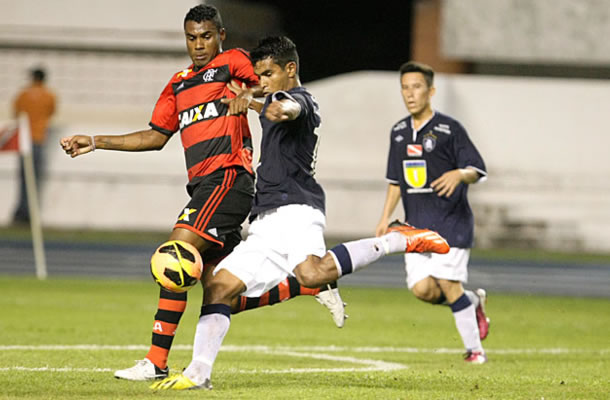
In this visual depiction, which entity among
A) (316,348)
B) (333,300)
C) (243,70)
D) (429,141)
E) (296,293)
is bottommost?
(316,348)

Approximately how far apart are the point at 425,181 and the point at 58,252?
11299 millimetres

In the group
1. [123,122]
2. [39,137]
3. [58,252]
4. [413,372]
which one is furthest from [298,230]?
[123,122]

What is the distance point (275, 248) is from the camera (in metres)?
6.57

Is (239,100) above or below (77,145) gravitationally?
above

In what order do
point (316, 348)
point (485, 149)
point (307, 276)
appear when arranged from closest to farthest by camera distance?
1. point (307, 276)
2. point (316, 348)
3. point (485, 149)

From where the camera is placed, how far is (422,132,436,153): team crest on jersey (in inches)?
340

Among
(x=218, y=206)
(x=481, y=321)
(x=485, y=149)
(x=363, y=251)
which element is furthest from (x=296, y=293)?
(x=485, y=149)

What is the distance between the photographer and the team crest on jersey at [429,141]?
8.63 m

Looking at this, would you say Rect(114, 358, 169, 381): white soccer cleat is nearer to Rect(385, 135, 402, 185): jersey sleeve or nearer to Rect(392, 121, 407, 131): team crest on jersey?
Rect(385, 135, 402, 185): jersey sleeve

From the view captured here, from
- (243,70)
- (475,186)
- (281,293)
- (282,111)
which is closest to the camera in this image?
(282,111)

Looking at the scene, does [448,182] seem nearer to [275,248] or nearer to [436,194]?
[436,194]

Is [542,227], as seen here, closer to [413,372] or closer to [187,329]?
[187,329]

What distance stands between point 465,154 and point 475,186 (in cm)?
1488

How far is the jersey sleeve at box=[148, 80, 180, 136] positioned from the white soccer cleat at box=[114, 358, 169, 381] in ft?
4.73
